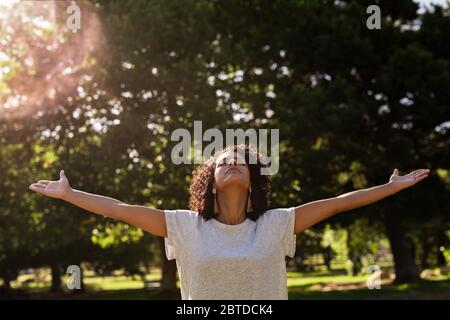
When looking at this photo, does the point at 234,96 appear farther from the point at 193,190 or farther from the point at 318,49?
the point at 193,190

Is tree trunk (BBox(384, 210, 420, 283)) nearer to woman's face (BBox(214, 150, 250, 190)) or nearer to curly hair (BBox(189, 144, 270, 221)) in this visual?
curly hair (BBox(189, 144, 270, 221))

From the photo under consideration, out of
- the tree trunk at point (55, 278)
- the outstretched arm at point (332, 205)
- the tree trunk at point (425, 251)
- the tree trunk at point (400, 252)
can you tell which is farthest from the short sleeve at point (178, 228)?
the tree trunk at point (55, 278)

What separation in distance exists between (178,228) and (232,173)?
0.43 m

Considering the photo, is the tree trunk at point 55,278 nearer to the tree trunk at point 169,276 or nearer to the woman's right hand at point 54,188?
the tree trunk at point 169,276

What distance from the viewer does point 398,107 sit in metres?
24.2

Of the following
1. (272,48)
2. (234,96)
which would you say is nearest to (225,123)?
(234,96)

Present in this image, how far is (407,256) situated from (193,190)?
2570cm

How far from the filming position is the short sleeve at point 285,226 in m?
3.21

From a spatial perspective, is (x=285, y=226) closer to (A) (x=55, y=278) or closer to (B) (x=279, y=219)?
(B) (x=279, y=219)

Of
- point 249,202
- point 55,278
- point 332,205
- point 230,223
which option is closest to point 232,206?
point 230,223

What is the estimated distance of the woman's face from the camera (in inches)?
132

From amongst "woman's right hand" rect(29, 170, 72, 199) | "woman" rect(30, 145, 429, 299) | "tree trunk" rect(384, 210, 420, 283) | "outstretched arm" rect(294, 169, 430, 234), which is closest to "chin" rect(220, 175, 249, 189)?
"woman" rect(30, 145, 429, 299)

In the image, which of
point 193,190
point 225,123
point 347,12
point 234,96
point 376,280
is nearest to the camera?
point 193,190

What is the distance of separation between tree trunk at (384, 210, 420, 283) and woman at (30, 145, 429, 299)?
24.6 meters
